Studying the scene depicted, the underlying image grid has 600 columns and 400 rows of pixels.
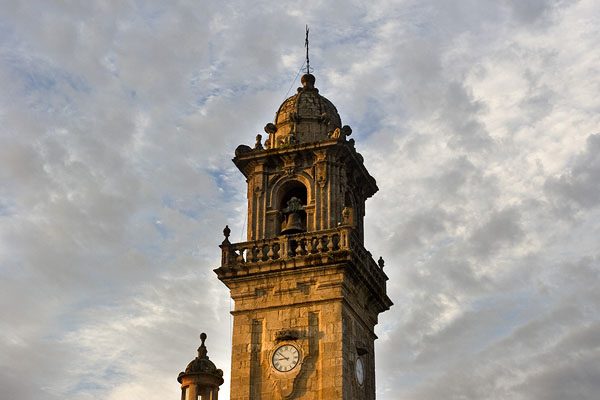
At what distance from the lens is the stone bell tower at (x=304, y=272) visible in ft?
117

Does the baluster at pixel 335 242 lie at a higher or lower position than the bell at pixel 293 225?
lower

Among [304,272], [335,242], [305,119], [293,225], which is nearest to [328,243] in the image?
[335,242]

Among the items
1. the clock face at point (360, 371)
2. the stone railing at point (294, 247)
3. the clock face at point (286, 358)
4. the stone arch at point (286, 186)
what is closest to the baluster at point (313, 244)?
the stone railing at point (294, 247)

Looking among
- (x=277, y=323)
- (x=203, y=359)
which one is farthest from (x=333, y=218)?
(x=203, y=359)

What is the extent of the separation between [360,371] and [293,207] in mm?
6320

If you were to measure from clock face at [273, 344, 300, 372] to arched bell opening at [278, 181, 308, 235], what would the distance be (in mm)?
4615

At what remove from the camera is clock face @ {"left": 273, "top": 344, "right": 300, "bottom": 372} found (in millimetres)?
35656

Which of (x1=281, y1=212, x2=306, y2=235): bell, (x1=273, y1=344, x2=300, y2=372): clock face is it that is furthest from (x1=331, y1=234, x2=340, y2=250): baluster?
(x1=273, y1=344, x2=300, y2=372): clock face

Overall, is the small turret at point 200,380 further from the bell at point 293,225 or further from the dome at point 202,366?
the bell at point 293,225

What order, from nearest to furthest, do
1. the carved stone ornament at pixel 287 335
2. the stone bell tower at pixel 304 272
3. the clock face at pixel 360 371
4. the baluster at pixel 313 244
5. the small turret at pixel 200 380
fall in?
the stone bell tower at pixel 304 272 < the carved stone ornament at pixel 287 335 < the clock face at pixel 360 371 < the baluster at pixel 313 244 < the small turret at pixel 200 380

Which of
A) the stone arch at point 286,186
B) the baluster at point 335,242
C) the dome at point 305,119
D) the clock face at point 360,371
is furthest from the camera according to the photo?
the dome at point 305,119

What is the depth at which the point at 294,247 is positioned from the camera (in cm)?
3759

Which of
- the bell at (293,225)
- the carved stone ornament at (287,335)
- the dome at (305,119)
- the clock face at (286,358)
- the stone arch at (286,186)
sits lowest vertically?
the clock face at (286,358)

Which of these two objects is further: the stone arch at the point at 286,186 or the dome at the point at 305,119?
the dome at the point at 305,119
